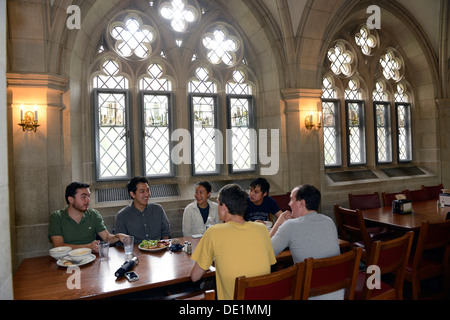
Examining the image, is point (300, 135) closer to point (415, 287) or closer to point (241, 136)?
point (241, 136)

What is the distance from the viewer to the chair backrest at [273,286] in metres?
1.57

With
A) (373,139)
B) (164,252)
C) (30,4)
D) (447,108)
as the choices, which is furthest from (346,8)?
(164,252)

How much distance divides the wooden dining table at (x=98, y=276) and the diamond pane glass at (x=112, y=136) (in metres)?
2.13

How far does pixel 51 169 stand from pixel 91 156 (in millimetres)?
777

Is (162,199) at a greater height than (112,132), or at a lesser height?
lesser

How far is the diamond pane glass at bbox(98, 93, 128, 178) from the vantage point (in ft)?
14.9

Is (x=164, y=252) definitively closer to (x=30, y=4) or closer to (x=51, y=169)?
(x=51, y=169)

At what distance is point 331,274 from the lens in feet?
6.36

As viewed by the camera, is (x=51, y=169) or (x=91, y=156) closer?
(x=51, y=169)

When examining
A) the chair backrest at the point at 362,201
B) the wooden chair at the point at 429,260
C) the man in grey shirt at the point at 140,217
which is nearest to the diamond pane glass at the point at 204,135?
the man in grey shirt at the point at 140,217

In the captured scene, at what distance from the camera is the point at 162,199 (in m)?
4.50

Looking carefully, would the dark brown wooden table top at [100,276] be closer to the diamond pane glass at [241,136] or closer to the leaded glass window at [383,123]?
the diamond pane glass at [241,136]

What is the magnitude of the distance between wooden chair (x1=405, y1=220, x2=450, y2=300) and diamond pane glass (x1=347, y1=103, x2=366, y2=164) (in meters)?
3.46

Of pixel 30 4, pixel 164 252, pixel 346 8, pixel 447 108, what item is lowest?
pixel 164 252
